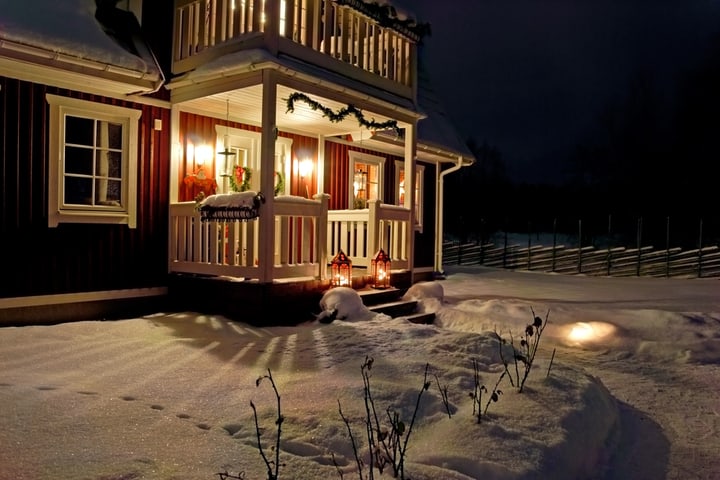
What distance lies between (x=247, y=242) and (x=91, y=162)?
2.36 meters

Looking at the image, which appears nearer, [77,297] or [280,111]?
[77,297]

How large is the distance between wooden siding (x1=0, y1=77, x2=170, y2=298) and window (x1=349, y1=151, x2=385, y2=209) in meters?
4.40

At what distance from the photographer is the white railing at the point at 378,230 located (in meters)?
9.02

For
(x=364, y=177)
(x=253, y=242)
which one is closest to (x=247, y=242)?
(x=253, y=242)

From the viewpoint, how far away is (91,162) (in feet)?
24.8

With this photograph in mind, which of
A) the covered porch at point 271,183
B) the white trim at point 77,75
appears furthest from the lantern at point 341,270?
the white trim at point 77,75

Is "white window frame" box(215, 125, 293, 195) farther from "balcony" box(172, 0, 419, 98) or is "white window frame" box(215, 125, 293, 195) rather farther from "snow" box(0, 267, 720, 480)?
"snow" box(0, 267, 720, 480)

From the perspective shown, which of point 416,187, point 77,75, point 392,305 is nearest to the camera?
point 77,75

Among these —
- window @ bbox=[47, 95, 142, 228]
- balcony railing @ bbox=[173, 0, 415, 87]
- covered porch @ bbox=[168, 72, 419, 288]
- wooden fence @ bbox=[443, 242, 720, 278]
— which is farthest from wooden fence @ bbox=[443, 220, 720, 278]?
window @ bbox=[47, 95, 142, 228]

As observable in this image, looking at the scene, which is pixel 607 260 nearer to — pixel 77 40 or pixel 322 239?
pixel 322 239

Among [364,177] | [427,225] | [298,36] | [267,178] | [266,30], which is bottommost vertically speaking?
[427,225]

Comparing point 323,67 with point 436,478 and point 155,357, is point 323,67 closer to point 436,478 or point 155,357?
point 155,357

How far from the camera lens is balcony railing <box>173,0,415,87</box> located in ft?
24.1

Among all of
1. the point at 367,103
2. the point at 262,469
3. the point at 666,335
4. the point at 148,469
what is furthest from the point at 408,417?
the point at 367,103
